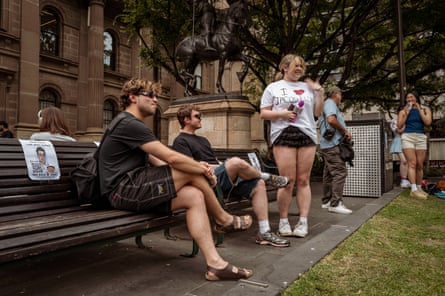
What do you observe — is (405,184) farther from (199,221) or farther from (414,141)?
(199,221)

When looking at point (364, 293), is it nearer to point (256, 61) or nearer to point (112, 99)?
point (256, 61)

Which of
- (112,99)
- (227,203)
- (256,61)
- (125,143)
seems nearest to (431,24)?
(256,61)

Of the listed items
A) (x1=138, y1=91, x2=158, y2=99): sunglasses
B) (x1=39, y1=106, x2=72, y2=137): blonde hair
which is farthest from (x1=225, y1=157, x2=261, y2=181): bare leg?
(x1=39, y1=106, x2=72, y2=137): blonde hair

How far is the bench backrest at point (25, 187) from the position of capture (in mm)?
2758

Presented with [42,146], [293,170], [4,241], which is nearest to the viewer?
[4,241]

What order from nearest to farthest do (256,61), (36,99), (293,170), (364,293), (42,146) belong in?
1. (364,293)
2. (42,146)
3. (293,170)
4. (256,61)
5. (36,99)

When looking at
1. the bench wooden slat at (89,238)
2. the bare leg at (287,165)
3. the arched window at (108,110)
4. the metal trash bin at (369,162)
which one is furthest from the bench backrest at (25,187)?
the arched window at (108,110)

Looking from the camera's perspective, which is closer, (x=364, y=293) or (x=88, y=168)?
(x=364, y=293)

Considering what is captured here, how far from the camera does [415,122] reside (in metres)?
7.47

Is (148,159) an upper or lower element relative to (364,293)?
upper

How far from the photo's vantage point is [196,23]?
40.4ft

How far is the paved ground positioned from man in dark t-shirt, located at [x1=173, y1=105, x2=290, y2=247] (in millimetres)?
192

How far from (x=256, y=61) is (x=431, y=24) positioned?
6685 mm

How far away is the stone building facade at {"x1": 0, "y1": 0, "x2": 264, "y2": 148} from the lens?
57.6 ft
